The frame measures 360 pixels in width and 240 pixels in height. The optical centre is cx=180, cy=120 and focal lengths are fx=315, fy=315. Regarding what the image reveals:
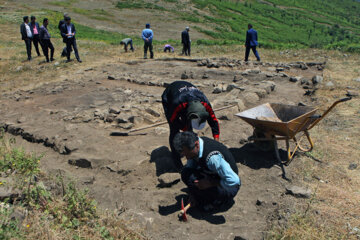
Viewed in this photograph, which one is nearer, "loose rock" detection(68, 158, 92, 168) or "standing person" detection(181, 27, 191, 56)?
"loose rock" detection(68, 158, 92, 168)

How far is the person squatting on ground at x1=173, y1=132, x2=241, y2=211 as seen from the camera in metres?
3.25

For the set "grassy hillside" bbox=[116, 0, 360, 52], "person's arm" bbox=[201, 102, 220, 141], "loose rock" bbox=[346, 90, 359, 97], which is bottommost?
"grassy hillside" bbox=[116, 0, 360, 52]

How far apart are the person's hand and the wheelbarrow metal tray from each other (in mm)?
1632

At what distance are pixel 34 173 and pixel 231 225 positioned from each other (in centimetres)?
270

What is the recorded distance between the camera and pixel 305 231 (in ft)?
10.6

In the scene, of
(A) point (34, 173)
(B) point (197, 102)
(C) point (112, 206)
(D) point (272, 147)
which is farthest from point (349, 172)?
(A) point (34, 173)

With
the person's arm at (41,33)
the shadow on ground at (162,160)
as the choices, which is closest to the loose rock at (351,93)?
the shadow on ground at (162,160)

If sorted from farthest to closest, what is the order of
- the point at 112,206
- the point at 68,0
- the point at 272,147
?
the point at 68,0, the point at 272,147, the point at 112,206

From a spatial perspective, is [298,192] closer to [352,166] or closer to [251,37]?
[352,166]

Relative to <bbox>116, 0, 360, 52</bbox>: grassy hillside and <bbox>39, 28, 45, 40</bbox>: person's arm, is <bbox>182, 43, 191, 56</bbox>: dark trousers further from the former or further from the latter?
<bbox>116, 0, 360, 52</bbox>: grassy hillside

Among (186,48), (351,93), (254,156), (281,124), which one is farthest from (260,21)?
(281,124)

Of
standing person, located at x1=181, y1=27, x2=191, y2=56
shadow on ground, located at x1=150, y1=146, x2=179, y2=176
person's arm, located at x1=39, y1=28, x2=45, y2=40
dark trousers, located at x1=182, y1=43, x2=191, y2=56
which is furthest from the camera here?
dark trousers, located at x1=182, y1=43, x2=191, y2=56

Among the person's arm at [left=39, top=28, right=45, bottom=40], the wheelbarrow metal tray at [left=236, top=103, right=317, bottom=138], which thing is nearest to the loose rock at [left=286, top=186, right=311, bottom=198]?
the wheelbarrow metal tray at [left=236, top=103, right=317, bottom=138]

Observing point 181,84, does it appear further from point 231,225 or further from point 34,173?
point 34,173
